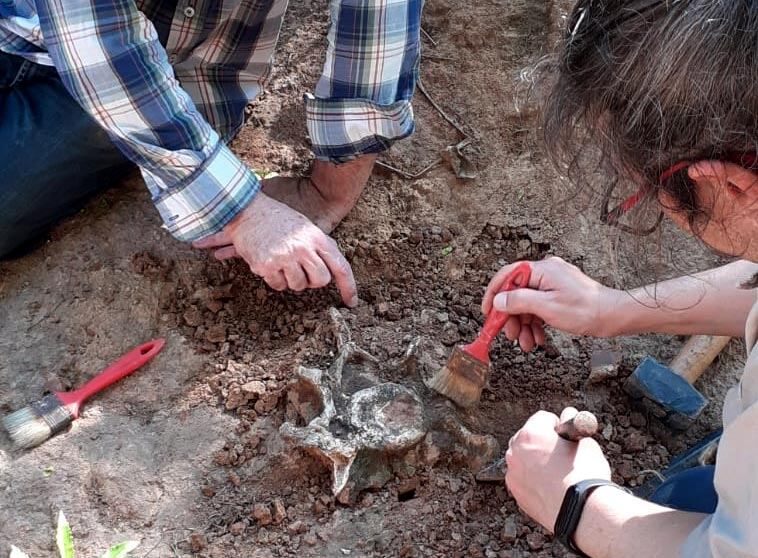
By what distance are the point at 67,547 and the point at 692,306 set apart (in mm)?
1448

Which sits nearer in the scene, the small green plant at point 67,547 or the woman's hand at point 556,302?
the small green plant at point 67,547

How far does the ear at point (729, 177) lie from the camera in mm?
1056

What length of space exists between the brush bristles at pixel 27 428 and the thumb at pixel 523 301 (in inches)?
43.1

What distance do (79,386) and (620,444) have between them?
1343 mm

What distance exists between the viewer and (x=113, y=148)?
2268 mm

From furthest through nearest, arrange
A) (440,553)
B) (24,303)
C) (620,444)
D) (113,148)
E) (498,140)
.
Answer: (498,140) → (113,148) → (24,303) → (620,444) → (440,553)

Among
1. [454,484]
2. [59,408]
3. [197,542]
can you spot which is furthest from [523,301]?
[59,408]

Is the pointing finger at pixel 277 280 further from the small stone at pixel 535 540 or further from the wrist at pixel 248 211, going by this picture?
the small stone at pixel 535 540

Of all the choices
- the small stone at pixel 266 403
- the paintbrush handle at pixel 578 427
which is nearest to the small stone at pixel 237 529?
the small stone at pixel 266 403

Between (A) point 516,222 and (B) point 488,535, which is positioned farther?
(A) point 516,222

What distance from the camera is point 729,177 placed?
3.50ft

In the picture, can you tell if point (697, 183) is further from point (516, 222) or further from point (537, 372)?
point (516, 222)

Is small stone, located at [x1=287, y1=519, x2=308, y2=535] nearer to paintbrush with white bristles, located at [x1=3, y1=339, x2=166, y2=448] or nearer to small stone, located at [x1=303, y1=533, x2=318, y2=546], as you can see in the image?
small stone, located at [x1=303, y1=533, x2=318, y2=546]

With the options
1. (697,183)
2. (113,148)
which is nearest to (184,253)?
(113,148)
